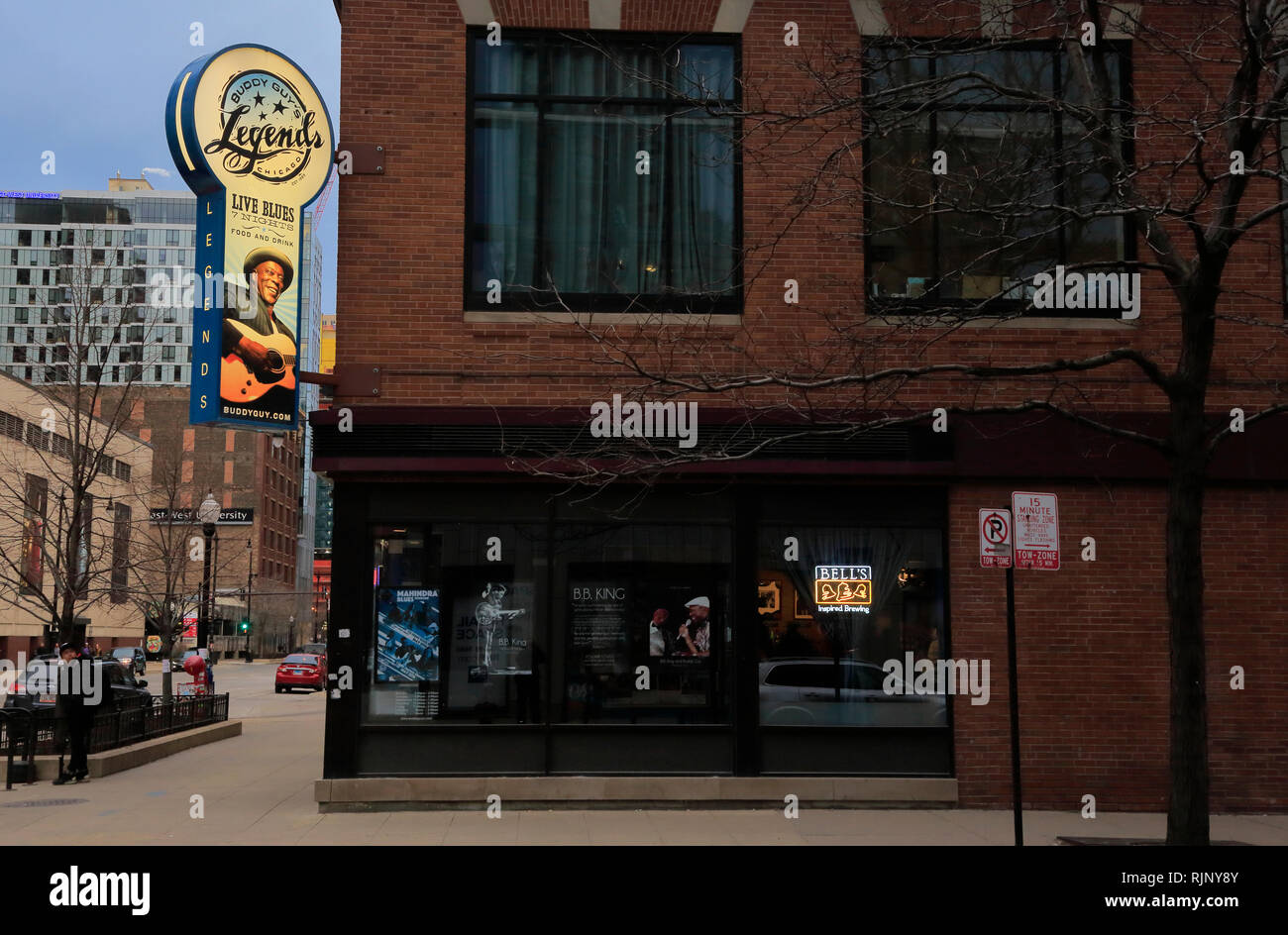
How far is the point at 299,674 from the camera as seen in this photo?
46.2m

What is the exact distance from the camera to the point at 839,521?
1372 centimetres

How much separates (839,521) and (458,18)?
7.06m

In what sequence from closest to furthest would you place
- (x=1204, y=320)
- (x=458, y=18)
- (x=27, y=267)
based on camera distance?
(x=1204, y=320) < (x=458, y=18) < (x=27, y=267)

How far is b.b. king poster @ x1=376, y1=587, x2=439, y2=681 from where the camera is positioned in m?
13.3

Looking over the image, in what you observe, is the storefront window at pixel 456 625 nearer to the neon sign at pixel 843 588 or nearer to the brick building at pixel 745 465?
the brick building at pixel 745 465

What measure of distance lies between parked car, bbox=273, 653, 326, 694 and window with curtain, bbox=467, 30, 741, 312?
116ft

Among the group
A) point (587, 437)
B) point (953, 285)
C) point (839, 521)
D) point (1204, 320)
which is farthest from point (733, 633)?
point (1204, 320)

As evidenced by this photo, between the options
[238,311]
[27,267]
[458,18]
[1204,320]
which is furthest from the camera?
[27,267]

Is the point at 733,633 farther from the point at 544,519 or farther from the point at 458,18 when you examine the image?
the point at 458,18

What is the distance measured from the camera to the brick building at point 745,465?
1327 cm

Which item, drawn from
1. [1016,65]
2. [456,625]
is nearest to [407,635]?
[456,625]

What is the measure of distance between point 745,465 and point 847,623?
216 cm

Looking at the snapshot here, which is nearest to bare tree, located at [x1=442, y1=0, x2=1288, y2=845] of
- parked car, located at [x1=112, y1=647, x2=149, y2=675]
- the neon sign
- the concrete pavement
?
the neon sign

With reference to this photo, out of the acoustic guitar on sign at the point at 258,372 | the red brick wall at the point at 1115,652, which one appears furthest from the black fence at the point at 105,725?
the red brick wall at the point at 1115,652
